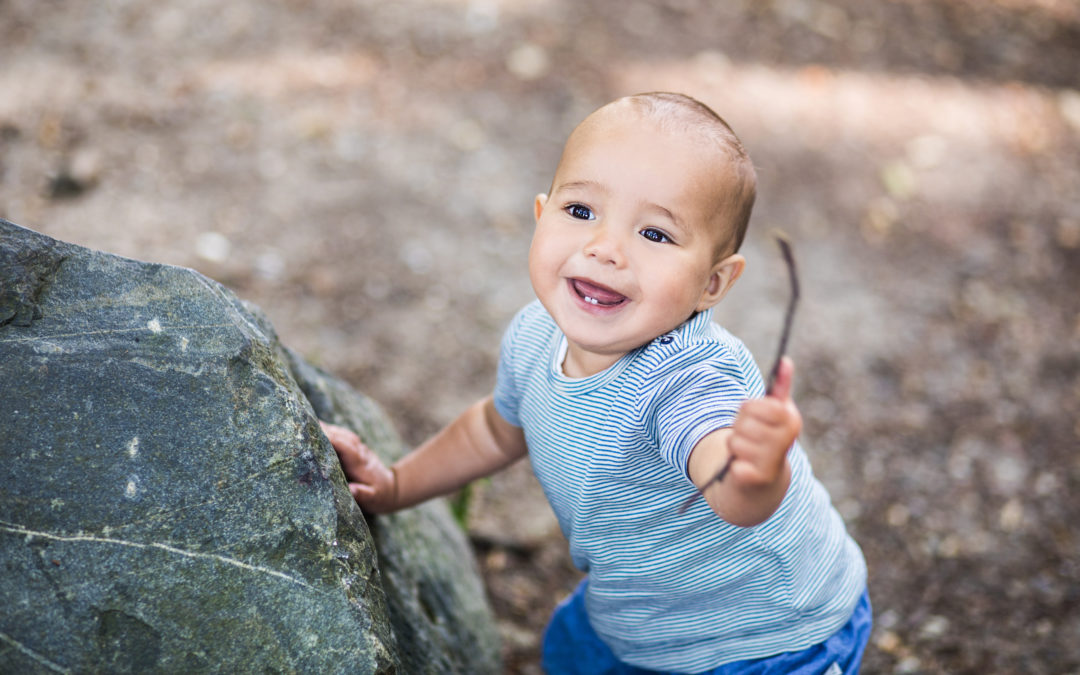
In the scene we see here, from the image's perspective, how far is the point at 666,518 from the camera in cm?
172

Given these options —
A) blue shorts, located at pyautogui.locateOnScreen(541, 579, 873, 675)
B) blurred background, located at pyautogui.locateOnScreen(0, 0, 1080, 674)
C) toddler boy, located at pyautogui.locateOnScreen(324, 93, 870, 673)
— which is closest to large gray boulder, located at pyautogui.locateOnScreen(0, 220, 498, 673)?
toddler boy, located at pyautogui.locateOnScreen(324, 93, 870, 673)

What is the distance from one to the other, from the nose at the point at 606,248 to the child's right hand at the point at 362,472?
70 cm

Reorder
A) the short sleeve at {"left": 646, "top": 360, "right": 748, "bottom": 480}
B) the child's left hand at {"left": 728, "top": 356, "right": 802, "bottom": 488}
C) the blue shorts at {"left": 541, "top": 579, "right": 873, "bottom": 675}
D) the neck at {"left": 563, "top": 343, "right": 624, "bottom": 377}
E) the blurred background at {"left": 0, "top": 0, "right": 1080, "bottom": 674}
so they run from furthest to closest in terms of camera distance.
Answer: the blurred background at {"left": 0, "top": 0, "right": 1080, "bottom": 674} < the blue shorts at {"left": 541, "top": 579, "right": 873, "bottom": 675} < the neck at {"left": 563, "top": 343, "right": 624, "bottom": 377} < the short sleeve at {"left": 646, "top": 360, "right": 748, "bottom": 480} < the child's left hand at {"left": 728, "top": 356, "right": 802, "bottom": 488}

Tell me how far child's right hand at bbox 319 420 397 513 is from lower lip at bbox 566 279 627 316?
628 millimetres

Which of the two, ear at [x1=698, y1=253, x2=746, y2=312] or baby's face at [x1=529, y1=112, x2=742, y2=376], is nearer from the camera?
baby's face at [x1=529, y1=112, x2=742, y2=376]

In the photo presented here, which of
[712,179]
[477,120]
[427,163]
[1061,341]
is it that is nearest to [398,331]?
[427,163]

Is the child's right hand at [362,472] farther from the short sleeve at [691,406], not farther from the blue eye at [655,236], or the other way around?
the blue eye at [655,236]

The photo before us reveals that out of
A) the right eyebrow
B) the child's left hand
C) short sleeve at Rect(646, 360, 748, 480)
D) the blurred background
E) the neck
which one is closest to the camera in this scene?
the child's left hand

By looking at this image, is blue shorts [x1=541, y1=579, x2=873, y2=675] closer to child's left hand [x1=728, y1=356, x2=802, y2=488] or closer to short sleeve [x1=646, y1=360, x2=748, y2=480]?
short sleeve [x1=646, y1=360, x2=748, y2=480]

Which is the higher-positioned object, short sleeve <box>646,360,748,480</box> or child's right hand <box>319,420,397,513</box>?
short sleeve <box>646,360,748,480</box>

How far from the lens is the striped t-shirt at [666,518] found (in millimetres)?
1584

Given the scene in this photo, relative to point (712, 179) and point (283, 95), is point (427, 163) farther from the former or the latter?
point (712, 179)

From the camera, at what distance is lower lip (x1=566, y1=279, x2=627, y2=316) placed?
156 cm

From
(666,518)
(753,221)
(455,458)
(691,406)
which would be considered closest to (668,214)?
(691,406)
